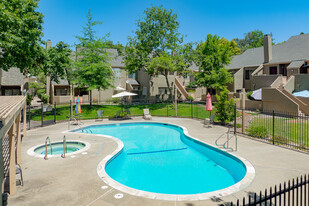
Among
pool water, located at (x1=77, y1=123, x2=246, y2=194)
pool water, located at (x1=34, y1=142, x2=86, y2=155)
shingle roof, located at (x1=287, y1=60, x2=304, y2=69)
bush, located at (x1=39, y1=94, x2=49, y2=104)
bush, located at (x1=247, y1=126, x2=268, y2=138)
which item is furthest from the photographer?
bush, located at (x1=39, y1=94, x2=49, y2=104)

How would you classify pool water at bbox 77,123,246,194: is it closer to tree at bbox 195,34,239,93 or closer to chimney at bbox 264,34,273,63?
tree at bbox 195,34,239,93

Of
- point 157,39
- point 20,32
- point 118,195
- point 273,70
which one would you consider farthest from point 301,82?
point 20,32

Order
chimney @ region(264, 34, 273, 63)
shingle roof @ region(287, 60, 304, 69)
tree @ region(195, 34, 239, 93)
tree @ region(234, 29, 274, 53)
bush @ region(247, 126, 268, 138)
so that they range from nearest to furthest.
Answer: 1. bush @ region(247, 126, 268, 138)
2. shingle roof @ region(287, 60, 304, 69)
3. tree @ region(195, 34, 239, 93)
4. chimney @ region(264, 34, 273, 63)
5. tree @ region(234, 29, 274, 53)

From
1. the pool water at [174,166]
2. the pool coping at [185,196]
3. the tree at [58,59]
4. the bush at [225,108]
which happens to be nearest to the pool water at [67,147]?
the pool water at [174,166]

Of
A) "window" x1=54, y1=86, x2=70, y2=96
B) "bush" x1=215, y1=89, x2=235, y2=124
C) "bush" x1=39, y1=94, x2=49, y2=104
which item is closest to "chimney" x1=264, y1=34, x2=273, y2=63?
"bush" x1=215, y1=89, x2=235, y2=124

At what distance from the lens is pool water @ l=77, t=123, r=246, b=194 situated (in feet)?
31.2

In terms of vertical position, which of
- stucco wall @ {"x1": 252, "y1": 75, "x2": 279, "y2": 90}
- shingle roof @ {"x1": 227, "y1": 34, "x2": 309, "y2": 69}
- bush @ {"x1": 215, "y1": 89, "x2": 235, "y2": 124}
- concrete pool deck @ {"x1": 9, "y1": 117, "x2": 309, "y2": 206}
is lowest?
concrete pool deck @ {"x1": 9, "y1": 117, "x2": 309, "y2": 206}

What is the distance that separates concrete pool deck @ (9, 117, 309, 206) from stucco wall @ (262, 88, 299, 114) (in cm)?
→ 1499

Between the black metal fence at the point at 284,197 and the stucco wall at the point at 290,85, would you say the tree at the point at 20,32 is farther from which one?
the stucco wall at the point at 290,85

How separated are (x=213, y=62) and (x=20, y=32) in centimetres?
2641

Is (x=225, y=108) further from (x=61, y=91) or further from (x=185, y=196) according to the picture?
(x=61, y=91)

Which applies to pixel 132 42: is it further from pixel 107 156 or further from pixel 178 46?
pixel 107 156

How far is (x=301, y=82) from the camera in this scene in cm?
2997

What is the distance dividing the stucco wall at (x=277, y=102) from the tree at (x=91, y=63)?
69.2ft
